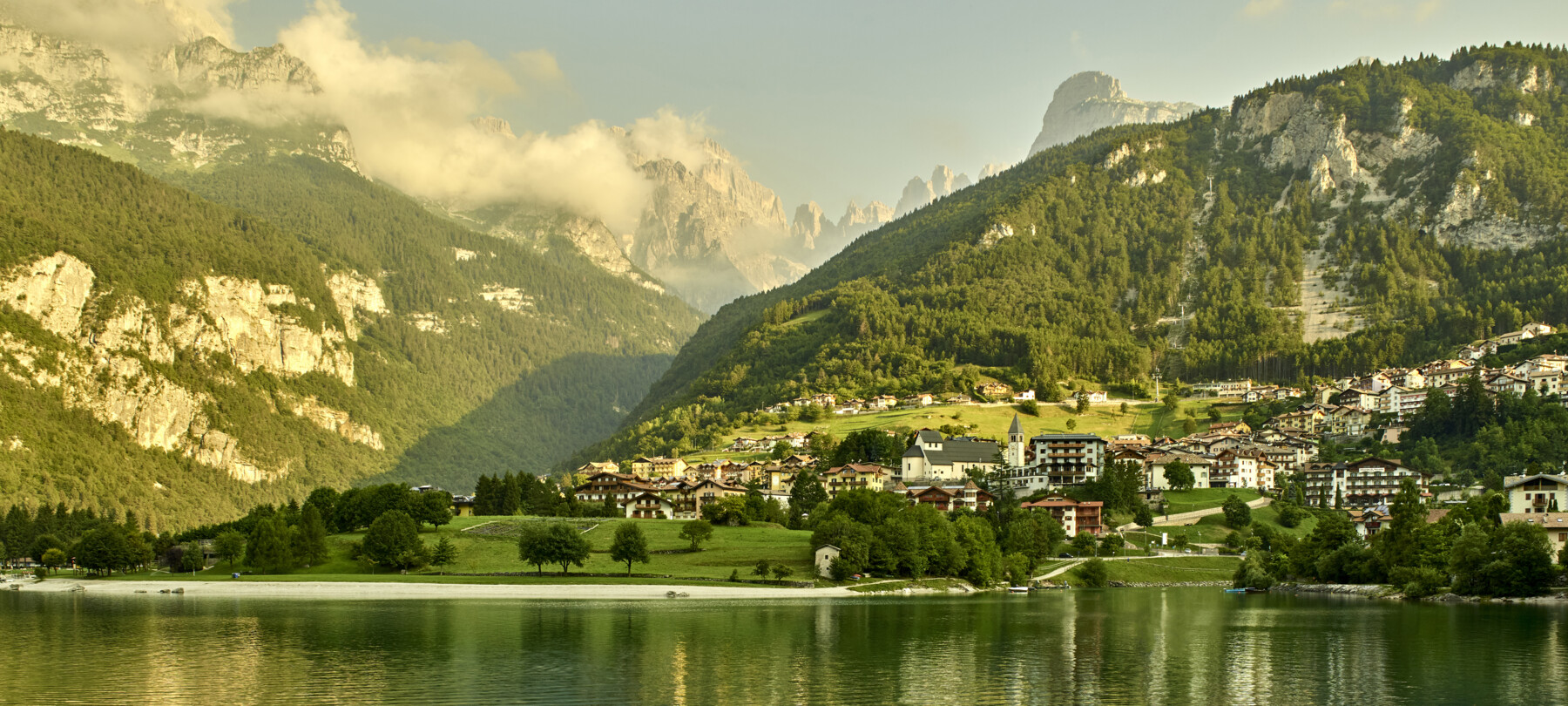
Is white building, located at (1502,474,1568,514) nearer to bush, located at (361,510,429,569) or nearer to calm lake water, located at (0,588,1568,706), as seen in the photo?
calm lake water, located at (0,588,1568,706)

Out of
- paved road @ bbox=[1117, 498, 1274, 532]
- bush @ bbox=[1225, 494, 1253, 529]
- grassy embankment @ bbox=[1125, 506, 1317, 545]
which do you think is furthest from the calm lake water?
paved road @ bbox=[1117, 498, 1274, 532]

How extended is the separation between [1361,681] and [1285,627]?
22.7m

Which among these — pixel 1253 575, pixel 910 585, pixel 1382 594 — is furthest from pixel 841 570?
pixel 1382 594

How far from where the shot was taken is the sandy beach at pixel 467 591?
317 feet

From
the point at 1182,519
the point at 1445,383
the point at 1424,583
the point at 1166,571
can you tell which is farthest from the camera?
the point at 1445,383

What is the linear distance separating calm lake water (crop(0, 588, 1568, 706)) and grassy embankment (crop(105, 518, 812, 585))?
52.3ft

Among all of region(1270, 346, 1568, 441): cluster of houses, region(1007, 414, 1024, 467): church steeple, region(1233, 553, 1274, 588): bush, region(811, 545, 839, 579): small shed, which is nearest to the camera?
region(811, 545, 839, 579): small shed

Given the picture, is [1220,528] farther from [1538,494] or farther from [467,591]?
[467,591]

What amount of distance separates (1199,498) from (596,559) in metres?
74.0

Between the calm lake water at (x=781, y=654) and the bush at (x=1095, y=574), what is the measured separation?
25.6 metres

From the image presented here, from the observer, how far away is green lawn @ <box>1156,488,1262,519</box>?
473 ft

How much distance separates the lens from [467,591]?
99.8 metres

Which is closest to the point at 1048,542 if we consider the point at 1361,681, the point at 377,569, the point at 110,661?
the point at 377,569

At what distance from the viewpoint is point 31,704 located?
47219mm
